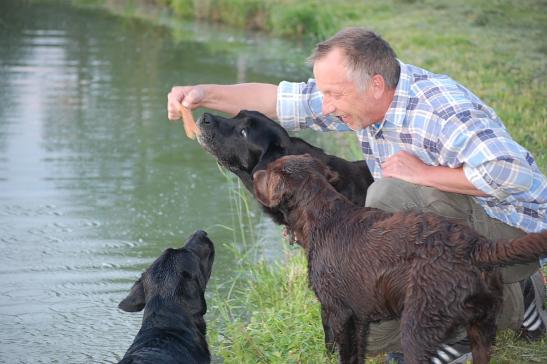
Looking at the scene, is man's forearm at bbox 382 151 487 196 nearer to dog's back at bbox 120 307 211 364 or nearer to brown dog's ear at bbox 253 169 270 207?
brown dog's ear at bbox 253 169 270 207

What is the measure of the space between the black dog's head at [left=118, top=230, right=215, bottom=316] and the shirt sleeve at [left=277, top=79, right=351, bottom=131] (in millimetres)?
1089

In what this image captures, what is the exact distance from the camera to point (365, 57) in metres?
4.95

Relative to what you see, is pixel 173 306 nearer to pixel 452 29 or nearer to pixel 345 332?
pixel 345 332

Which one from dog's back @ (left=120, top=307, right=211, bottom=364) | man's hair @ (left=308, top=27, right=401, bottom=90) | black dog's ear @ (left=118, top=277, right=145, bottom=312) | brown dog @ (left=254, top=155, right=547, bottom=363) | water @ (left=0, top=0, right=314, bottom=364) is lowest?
water @ (left=0, top=0, right=314, bottom=364)

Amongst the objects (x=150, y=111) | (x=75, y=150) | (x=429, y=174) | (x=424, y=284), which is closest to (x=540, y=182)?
(x=429, y=174)

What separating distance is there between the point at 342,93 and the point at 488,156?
90 centimetres

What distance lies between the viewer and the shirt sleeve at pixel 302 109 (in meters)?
5.62

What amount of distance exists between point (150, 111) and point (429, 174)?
8.36 meters

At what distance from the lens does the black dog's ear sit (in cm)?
489

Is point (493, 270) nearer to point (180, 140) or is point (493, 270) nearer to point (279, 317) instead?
point (279, 317)

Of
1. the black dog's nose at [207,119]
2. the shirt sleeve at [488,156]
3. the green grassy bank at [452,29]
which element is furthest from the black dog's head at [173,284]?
the green grassy bank at [452,29]

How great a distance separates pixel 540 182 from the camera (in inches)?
187

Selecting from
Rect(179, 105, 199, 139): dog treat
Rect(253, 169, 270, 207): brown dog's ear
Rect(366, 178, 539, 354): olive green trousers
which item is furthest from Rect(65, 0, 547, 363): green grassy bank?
Rect(179, 105, 199, 139): dog treat

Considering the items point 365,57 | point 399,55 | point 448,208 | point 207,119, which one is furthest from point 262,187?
point 399,55
